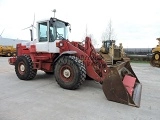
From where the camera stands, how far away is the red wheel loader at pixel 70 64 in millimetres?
4414

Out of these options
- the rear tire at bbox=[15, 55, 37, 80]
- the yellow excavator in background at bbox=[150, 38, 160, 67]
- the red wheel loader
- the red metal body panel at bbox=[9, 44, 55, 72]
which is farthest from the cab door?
the yellow excavator in background at bbox=[150, 38, 160, 67]

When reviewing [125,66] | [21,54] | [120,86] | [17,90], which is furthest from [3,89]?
[125,66]

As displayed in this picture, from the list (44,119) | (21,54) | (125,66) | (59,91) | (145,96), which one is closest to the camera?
(44,119)

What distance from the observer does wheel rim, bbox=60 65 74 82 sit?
5492 millimetres

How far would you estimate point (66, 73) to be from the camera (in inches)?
220

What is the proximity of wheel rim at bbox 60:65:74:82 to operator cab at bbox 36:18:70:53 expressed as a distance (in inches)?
34.7

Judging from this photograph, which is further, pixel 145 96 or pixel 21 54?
pixel 21 54

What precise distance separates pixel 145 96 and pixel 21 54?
5234mm

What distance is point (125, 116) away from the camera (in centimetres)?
355

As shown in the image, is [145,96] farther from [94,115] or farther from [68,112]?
[68,112]

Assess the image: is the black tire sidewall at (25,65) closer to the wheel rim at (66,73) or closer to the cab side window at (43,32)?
the cab side window at (43,32)

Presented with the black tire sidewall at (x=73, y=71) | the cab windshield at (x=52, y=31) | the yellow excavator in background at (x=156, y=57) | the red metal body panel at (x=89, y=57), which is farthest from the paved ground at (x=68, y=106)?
the yellow excavator in background at (x=156, y=57)

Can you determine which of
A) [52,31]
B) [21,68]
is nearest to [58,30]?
[52,31]

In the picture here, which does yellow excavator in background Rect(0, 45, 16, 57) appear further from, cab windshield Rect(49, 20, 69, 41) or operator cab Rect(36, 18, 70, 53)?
cab windshield Rect(49, 20, 69, 41)
